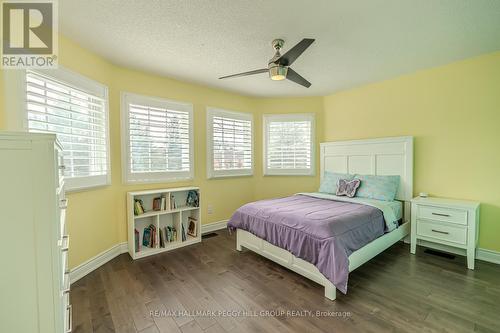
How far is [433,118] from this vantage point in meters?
3.07

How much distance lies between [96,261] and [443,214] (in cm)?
423

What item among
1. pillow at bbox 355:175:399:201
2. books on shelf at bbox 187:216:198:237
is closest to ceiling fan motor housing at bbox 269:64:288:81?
pillow at bbox 355:175:399:201

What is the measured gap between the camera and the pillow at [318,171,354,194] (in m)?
3.66

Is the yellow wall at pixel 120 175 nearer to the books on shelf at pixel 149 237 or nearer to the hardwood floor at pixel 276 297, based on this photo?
the books on shelf at pixel 149 237

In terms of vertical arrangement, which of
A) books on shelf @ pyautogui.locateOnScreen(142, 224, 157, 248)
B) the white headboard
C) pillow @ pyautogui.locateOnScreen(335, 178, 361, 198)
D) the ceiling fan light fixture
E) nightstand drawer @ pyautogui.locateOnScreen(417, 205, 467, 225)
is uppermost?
the ceiling fan light fixture

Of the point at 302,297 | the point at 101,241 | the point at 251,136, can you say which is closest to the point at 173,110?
the point at 251,136

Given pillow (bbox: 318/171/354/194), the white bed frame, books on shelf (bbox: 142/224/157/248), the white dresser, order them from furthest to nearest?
pillow (bbox: 318/171/354/194)
books on shelf (bbox: 142/224/157/248)
the white bed frame
the white dresser

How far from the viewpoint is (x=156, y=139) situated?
10.8 feet

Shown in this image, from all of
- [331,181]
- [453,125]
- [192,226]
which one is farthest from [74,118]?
[453,125]

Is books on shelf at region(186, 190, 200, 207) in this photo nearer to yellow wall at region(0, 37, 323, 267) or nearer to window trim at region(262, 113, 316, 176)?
yellow wall at region(0, 37, 323, 267)

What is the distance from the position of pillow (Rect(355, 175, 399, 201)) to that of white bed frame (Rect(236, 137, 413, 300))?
0.17 m

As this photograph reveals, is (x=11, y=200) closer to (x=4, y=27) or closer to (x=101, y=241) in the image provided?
(x=4, y=27)

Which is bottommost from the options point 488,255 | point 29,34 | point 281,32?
point 488,255

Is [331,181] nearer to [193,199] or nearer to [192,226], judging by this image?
[193,199]
